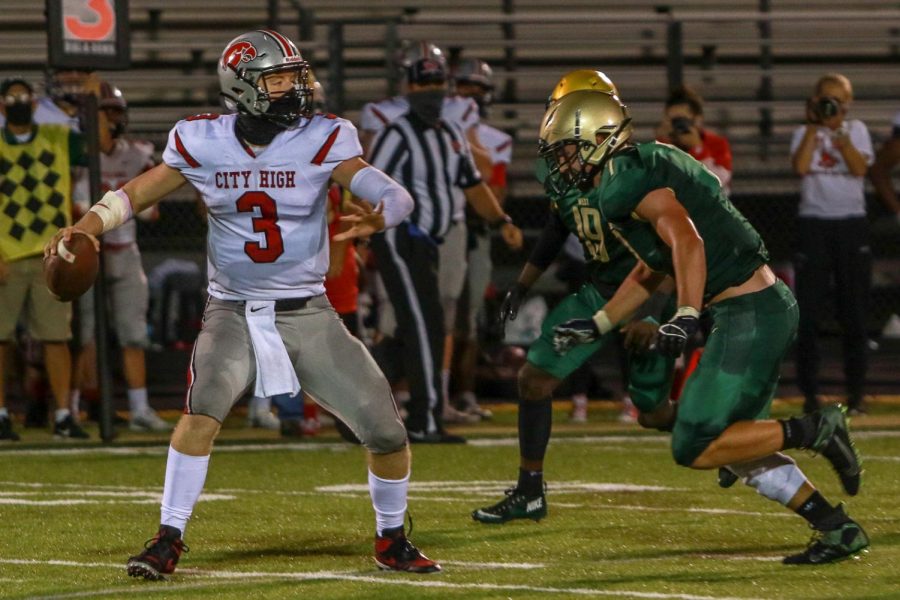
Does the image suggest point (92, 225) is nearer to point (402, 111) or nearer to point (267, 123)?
point (267, 123)

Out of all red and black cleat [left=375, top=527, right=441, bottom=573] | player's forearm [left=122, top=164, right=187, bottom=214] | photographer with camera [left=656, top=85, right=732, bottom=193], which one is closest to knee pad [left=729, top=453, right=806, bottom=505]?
red and black cleat [left=375, top=527, right=441, bottom=573]

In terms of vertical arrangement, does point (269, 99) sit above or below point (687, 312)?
above

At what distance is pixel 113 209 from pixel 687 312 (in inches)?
66.9

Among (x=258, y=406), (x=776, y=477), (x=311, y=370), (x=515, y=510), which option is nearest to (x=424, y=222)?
(x=258, y=406)

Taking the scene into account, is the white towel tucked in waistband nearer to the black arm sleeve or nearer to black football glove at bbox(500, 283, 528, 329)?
black football glove at bbox(500, 283, 528, 329)

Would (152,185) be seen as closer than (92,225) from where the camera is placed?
No

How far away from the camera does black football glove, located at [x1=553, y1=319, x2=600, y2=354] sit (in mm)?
5547

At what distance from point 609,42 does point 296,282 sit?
1040cm

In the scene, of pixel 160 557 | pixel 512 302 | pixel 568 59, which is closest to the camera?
pixel 160 557

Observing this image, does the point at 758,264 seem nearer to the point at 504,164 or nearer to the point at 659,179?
the point at 659,179

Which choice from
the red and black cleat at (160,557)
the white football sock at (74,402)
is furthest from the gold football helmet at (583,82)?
the white football sock at (74,402)

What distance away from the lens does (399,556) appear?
543 centimetres

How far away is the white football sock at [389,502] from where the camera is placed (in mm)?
5469

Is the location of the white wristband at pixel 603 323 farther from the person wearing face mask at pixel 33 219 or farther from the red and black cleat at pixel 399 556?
the person wearing face mask at pixel 33 219
